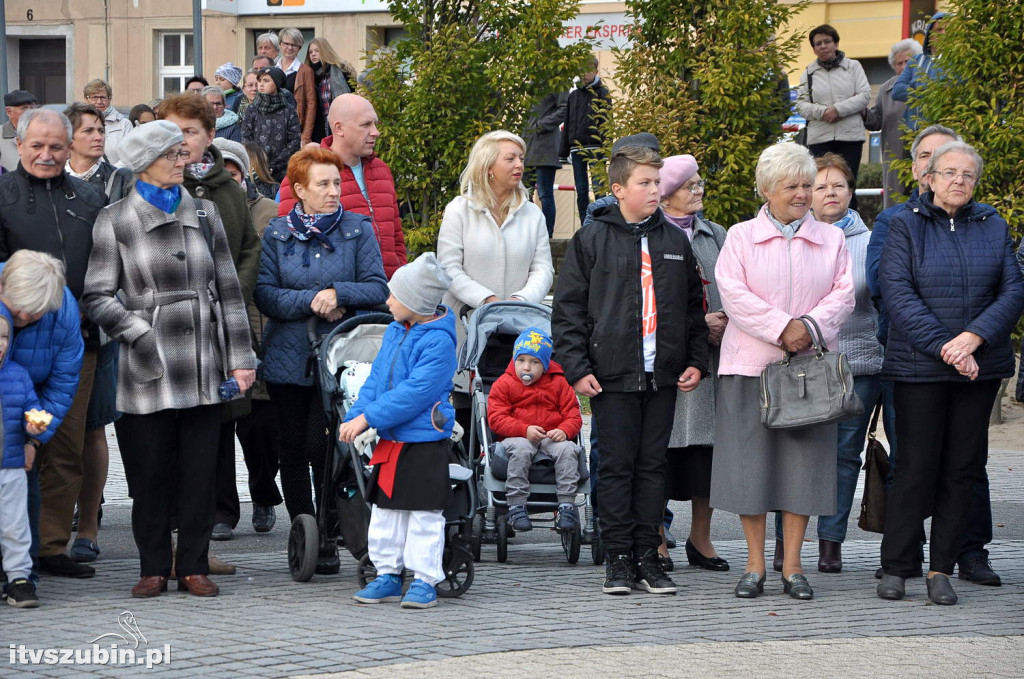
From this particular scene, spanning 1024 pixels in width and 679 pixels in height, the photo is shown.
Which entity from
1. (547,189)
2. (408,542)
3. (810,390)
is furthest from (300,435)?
(547,189)

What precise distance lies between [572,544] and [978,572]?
6.74 feet

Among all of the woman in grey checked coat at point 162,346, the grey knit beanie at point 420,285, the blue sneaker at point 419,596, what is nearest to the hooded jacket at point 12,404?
the woman in grey checked coat at point 162,346

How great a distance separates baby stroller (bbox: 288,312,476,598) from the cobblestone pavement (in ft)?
0.50

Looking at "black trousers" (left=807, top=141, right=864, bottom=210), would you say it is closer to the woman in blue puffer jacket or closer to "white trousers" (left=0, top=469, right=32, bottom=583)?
the woman in blue puffer jacket

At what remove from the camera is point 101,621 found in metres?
6.59

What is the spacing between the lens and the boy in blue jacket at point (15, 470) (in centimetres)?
694

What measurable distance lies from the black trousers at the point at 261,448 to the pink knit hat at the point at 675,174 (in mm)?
2542

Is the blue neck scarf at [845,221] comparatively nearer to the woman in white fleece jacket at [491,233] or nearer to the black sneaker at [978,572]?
the woman in white fleece jacket at [491,233]

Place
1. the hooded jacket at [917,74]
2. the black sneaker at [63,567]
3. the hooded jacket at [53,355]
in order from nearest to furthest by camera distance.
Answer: the hooded jacket at [53,355]
the black sneaker at [63,567]
the hooded jacket at [917,74]

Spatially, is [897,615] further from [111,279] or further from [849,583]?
[111,279]

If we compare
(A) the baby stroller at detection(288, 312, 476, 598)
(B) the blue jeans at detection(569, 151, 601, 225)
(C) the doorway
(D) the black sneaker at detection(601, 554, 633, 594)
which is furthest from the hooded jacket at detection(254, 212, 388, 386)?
(C) the doorway

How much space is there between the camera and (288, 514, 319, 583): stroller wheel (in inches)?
296

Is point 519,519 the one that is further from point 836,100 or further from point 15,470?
point 836,100

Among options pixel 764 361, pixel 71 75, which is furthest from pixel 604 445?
pixel 71 75
